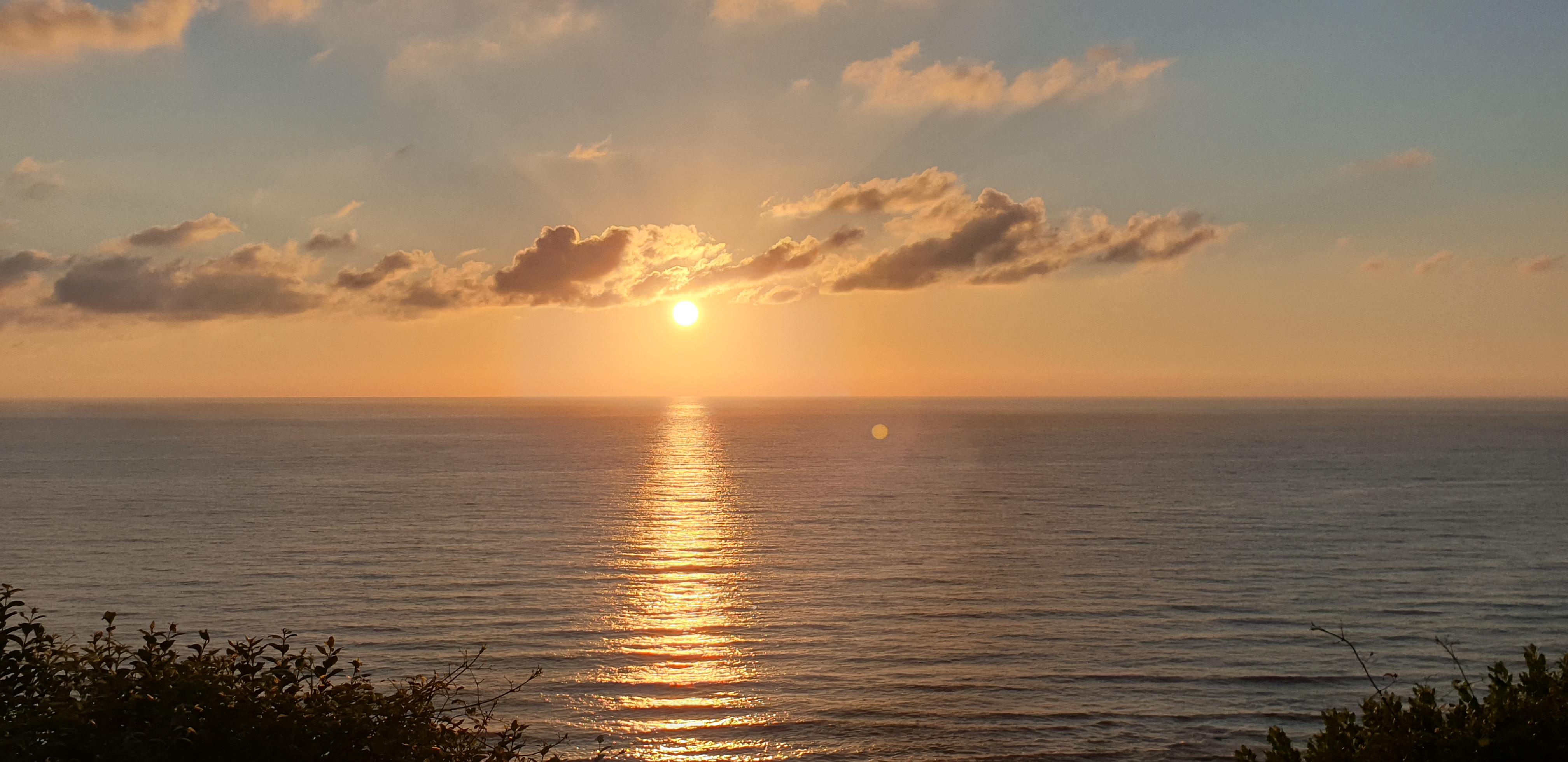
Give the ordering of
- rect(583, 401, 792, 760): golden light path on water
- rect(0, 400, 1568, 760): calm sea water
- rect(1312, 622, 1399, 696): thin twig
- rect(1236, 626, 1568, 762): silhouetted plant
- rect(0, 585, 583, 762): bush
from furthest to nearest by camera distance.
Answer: rect(0, 400, 1568, 760): calm sea water → rect(583, 401, 792, 760): golden light path on water → rect(1312, 622, 1399, 696): thin twig → rect(1236, 626, 1568, 762): silhouetted plant → rect(0, 585, 583, 762): bush

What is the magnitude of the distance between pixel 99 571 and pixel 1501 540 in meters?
99.1

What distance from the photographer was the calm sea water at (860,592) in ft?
123

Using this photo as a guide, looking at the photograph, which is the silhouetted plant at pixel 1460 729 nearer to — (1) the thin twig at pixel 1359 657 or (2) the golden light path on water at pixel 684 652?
(1) the thin twig at pixel 1359 657

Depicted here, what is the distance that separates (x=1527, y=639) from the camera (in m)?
48.0

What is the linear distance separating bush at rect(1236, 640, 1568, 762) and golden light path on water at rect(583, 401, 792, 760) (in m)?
21.6

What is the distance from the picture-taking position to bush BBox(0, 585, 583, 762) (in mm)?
11852

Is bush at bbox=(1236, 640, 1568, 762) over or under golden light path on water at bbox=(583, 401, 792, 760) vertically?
over

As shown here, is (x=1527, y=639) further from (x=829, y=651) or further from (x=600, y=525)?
(x=600, y=525)

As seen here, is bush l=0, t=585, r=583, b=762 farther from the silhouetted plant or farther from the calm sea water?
the calm sea water

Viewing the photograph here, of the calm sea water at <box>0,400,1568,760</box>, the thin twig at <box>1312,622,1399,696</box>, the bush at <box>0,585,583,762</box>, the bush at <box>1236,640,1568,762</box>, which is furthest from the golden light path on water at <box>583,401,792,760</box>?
the bush at <box>1236,640,1568,762</box>

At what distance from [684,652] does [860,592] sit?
15.1 meters

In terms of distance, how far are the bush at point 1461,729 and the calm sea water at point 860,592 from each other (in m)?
19.3

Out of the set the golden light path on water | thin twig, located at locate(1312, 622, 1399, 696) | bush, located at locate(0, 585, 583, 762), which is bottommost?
the golden light path on water

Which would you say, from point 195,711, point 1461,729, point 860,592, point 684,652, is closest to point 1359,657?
point 1461,729
